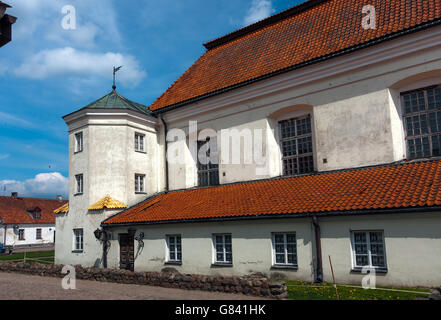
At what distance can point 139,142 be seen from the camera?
2230cm

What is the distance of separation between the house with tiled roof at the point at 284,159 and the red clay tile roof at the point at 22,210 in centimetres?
3733

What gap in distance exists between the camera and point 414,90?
14.6m

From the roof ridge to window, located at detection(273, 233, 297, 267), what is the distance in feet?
42.9

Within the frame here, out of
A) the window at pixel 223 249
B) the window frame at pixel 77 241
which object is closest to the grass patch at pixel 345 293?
the window at pixel 223 249

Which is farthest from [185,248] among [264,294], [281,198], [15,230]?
[15,230]

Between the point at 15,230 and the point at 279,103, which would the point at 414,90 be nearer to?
the point at 279,103

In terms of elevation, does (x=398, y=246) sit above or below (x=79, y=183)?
below

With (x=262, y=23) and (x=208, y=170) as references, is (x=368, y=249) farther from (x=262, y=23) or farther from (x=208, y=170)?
(x=262, y=23)

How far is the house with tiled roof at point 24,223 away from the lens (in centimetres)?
5200

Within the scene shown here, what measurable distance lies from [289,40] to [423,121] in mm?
7923

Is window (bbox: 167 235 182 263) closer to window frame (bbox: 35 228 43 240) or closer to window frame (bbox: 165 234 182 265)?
window frame (bbox: 165 234 182 265)

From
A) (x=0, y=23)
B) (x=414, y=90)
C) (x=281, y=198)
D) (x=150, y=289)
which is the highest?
(x=414, y=90)

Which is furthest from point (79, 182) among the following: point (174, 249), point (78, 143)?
point (174, 249)
